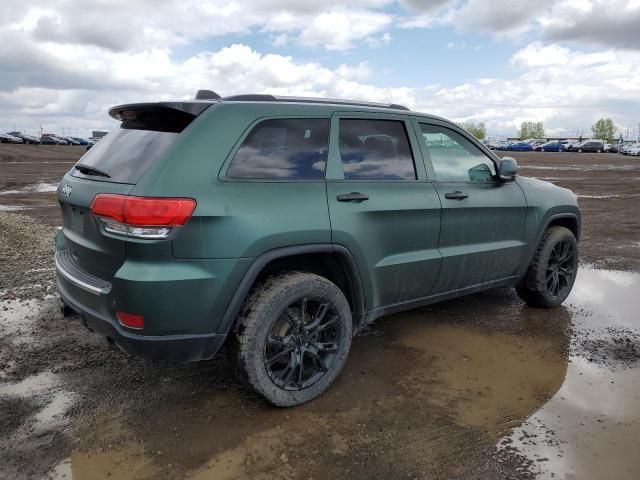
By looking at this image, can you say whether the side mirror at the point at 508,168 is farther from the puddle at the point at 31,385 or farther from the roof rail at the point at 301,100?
the puddle at the point at 31,385

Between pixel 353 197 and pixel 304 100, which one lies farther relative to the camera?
pixel 304 100

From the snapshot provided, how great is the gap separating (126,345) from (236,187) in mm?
1029

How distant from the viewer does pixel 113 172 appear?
312 centimetres

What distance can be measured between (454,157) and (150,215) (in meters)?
2.51

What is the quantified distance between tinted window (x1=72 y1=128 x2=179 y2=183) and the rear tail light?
187 millimetres

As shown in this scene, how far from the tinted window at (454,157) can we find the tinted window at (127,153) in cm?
199

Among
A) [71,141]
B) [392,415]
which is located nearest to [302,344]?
[392,415]

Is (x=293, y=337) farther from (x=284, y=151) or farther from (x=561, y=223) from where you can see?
(x=561, y=223)

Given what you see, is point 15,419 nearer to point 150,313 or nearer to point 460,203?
point 150,313

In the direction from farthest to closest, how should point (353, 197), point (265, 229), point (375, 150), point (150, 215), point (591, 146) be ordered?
point (591, 146) < point (375, 150) < point (353, 197) < point (265, 229) < point (150, 215)

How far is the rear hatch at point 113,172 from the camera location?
2.95 m

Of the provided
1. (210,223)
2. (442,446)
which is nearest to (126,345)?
(210,223)

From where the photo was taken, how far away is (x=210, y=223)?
2861 mm

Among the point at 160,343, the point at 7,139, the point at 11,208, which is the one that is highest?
the point at 7,139
